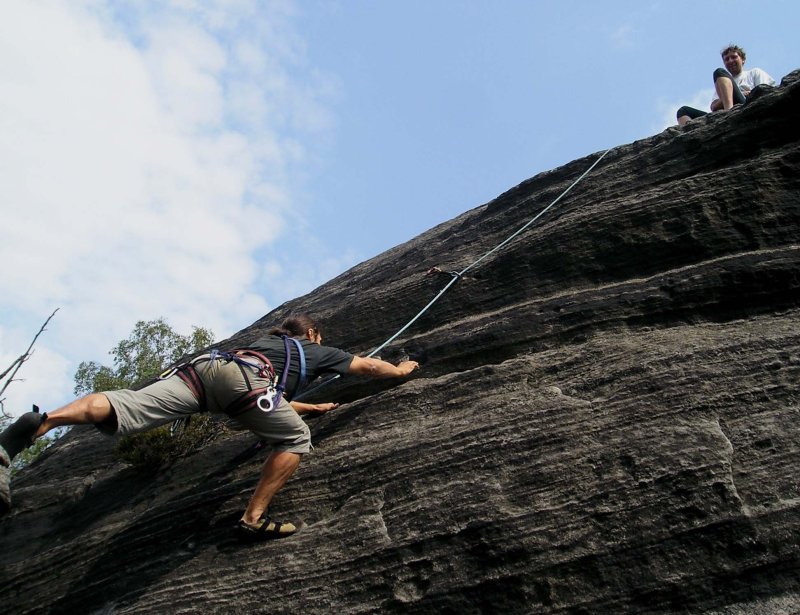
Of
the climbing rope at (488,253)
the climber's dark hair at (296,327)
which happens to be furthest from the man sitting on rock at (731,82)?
the climber's dark hair at (296,327)

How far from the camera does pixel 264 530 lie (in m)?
7.86

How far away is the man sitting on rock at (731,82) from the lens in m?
14.0

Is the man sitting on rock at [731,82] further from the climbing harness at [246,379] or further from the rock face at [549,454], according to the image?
the climbing harness at [246,379]

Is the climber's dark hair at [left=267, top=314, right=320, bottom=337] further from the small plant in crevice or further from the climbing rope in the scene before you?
the small plant in crevice

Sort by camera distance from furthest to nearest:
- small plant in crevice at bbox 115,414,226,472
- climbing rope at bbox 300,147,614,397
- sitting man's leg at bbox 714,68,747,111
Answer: sitting man's leg at bbox 714,68,747,111
climbing rope at bbox 300,147,614,397
small plant in crevice at bbox 115,414,226,472

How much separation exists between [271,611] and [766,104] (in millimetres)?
10309

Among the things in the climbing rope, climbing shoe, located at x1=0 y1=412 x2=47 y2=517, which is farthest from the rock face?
climbing shoe, located at x1=0 y1=412 x2=47 y2=517

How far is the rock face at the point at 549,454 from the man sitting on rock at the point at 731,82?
262cm

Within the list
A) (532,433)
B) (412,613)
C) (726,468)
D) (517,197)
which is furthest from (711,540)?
(517,197)

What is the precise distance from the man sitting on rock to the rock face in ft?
8.60

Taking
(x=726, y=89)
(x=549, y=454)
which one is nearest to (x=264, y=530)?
(x=549, y=454)

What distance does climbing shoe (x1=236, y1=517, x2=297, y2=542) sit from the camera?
7.86 m

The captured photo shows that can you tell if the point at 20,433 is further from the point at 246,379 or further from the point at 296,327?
the point at 296,327

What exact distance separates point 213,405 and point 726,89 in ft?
39.3
